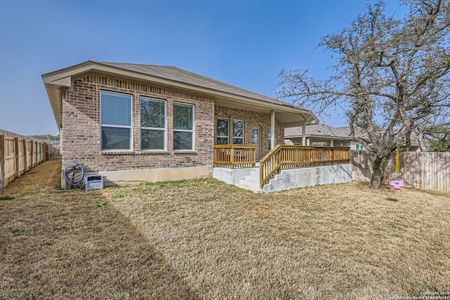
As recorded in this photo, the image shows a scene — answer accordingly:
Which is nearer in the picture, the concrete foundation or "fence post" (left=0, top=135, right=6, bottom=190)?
"fence post" (left=0, top=135, right=6, bottom=190)

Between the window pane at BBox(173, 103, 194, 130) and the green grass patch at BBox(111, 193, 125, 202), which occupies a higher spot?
the window pane at BBox(173, 103, 194, 130)

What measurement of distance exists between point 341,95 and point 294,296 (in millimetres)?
8341

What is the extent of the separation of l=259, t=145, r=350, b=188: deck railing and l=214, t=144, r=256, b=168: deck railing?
0.87m

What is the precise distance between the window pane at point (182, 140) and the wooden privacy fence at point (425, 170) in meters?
9.73

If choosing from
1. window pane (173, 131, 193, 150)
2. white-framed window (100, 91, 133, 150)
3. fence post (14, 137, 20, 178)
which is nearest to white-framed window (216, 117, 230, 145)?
window pane (173, 131, 193, 150)

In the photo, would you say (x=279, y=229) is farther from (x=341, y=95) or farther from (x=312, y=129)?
(x=312, y=129)

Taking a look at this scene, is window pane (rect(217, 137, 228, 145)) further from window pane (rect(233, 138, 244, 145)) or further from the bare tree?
the bare tree

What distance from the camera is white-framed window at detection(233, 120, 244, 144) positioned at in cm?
1147

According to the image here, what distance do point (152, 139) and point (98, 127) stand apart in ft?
5.46

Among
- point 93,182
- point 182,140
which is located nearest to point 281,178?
point 182,140

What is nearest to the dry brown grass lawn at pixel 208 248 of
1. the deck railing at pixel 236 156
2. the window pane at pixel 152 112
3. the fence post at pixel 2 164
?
the fence post at pixel 2 164

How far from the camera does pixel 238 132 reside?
11648 millimetres

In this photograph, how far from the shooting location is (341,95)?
8414mm

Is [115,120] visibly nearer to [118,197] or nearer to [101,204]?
[118,197]
